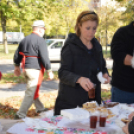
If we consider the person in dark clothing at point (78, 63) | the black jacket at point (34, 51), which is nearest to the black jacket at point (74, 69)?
the person in dark clothing at point (78, 63)

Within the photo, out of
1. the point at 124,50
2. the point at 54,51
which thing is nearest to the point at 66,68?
the point at 124,50

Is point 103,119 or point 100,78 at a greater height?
point 100,78

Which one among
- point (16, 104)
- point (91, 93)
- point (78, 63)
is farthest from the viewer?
point (16, 104)

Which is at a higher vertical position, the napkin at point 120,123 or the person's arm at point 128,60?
the person's arm at point 128,60

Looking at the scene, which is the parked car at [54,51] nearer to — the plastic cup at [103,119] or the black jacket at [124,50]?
the black jacket at [124,50]

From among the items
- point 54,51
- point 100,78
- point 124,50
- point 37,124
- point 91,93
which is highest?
point 124,50

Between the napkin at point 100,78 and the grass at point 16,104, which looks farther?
the grass at point 16,104

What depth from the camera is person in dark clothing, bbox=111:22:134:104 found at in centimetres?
303

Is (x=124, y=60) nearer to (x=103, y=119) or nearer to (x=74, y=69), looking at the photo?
(x=74, y=69)

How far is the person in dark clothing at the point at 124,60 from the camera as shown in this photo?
303 cm

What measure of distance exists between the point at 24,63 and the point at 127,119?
3.27 m

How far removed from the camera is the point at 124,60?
296 cm

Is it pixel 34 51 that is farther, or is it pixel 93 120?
pixel 34 51

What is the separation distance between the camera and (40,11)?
16547mm
